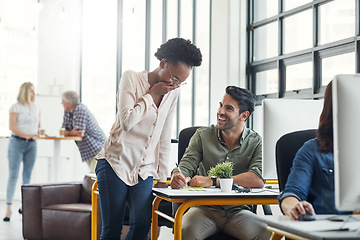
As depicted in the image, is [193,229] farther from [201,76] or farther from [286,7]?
[201,76]

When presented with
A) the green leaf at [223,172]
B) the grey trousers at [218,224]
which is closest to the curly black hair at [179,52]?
the green leaf at [223,172]

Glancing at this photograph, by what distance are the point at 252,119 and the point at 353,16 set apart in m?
1.77

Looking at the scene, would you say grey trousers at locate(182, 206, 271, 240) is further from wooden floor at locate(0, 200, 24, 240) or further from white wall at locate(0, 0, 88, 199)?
white wall at locate(0, 0, 88, 199)

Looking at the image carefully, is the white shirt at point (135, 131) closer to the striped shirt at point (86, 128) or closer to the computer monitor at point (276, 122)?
the computer monitor at point (276, 122)

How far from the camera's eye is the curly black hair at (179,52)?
2436mm

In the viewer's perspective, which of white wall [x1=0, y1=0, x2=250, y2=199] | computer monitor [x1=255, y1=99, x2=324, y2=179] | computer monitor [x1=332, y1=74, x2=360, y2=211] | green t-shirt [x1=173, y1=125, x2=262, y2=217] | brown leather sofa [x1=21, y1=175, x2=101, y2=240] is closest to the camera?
computer monitor [x1=332, y1=74, x2=360, y2=211]

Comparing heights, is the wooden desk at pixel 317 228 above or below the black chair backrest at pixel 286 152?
below

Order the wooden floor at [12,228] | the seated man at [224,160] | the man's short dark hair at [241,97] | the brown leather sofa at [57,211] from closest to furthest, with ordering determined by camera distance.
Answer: the seated man at [224,160] → the man's short dark hair at [241,97] → the brown leather sofa at [57,211] → the wooden floor at [12,228]

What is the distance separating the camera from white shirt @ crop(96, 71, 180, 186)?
93.3 inches

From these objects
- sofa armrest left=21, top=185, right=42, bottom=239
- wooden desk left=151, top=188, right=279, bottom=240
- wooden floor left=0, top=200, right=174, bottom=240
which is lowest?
wooden floor left=0, top=200, right=174, bottom=240

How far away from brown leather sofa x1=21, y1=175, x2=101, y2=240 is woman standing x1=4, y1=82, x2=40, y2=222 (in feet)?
4.51

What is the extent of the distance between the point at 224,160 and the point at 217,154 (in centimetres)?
5

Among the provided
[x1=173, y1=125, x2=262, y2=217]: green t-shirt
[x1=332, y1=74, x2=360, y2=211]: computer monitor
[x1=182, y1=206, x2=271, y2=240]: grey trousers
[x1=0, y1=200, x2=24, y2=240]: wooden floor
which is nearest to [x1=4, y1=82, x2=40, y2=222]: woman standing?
[x1=0, y1=200, x2=24, y2=240]: wooden floor

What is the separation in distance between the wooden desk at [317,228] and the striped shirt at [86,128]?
4405 mm
